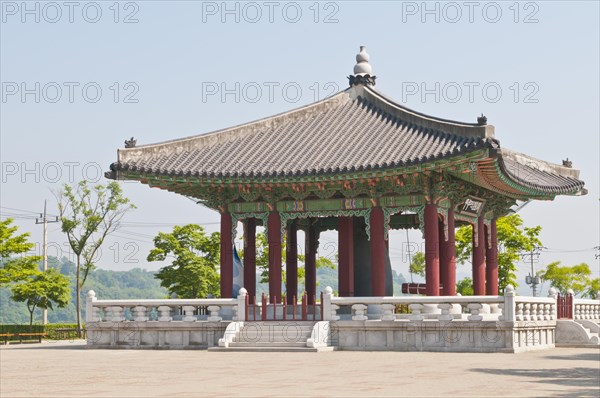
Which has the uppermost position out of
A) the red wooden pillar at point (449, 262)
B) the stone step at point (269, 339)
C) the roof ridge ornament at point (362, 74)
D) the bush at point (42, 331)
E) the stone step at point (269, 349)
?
the roof ridge ornament at point (362, 74)

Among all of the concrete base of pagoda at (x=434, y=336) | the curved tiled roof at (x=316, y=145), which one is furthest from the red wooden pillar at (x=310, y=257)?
the concrete base of pagoda at (x=434, y=336)

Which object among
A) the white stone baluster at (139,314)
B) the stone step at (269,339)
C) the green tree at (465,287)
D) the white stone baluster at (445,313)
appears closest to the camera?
the white stone baluster at (445,313)

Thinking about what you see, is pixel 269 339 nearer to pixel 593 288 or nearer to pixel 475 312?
pixel 475 312

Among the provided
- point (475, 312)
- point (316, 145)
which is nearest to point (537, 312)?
point (475, 312)

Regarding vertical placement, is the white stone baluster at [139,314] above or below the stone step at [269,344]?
above

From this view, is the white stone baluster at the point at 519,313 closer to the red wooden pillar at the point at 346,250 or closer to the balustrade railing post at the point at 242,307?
the red wooden pillar at the point at 346,250

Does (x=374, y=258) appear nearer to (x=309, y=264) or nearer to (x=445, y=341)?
(x=445, y=341)

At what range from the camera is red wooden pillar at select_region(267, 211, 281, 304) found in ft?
109

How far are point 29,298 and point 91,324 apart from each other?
29.0 metres

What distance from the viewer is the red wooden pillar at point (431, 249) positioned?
3175cm

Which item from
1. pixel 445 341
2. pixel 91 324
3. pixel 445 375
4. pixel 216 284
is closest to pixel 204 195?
pixel 91 324

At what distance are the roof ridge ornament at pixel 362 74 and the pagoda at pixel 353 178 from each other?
0.04 meters

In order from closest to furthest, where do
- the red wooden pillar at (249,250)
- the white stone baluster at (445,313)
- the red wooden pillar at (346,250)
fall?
the white stone baluster at (445,313) < the red wooden pillar at (346,250) < the red wooden pillar at (249,250)

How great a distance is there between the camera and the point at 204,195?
35.2m
